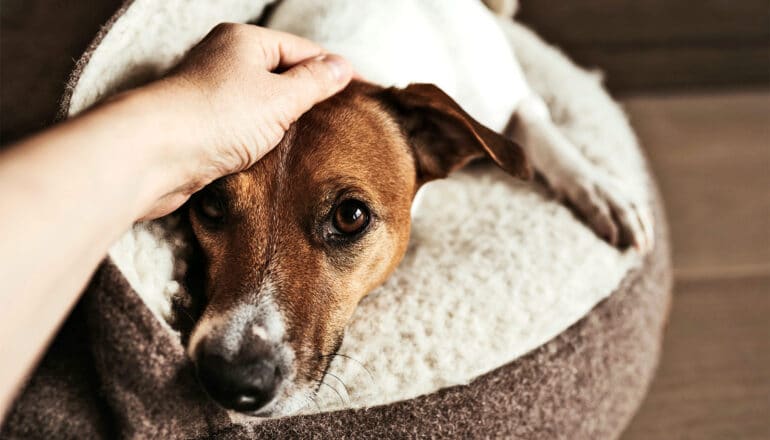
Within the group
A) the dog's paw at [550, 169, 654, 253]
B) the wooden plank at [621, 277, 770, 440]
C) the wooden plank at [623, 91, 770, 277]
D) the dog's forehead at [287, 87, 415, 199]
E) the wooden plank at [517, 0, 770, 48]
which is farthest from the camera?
the wooden plank at [517, 0, 770, 48]

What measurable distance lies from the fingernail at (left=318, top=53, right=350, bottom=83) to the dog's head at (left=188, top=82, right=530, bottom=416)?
0.06 meters

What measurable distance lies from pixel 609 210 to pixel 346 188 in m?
0.85

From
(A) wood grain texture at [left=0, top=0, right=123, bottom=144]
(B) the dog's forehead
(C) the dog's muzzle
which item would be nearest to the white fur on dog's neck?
(C) the dog's muzzle

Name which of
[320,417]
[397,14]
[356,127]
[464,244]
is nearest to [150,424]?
[320,417]

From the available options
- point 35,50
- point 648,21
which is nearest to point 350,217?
point 35,50

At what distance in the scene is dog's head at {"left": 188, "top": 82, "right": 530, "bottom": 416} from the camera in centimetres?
129

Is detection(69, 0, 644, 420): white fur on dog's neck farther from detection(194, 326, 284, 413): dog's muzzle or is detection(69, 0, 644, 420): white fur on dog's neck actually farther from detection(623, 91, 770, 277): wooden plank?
detection(623, 91, 770, 277): wooden plank

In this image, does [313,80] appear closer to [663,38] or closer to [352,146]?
[352,146]

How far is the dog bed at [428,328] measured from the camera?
1.22 meters

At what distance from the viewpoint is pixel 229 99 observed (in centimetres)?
129

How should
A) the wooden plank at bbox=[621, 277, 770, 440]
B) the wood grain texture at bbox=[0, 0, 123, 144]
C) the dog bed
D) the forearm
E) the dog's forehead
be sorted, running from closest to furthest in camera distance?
1. the forearm
2. the dog bed
3. the dog's forehead
4. the wood grain texture at bbox=[0, 0, 123, 144]
5. the wooden plank at bbox=[621, 277, 770, 440]

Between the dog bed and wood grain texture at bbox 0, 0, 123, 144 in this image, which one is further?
wood grain texture at bbox 0, 0, 123, 144

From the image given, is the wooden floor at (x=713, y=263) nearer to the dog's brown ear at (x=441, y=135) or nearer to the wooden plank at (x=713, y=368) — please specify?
the wooden plank at (x=713, y=368)

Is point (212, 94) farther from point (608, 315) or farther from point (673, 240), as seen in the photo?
point (673, 240)
